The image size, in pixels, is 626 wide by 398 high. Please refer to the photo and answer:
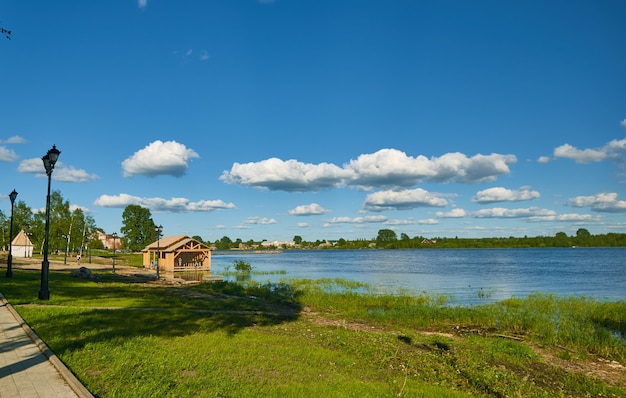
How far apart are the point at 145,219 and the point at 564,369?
388 feet

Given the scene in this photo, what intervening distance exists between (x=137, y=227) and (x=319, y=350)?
11659 centimetres

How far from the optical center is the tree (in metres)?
115

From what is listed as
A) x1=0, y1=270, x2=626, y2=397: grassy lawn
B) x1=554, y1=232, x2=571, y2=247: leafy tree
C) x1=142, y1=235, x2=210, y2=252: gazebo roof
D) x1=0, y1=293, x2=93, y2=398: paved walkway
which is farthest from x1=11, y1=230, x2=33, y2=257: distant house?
x1=554, y1=232, x2=571, y2=247: leafy tree

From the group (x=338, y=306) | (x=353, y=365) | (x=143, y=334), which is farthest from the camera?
(x=338, y=306)

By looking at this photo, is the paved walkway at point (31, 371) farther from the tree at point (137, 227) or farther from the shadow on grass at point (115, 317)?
the tree at point (137, 227)

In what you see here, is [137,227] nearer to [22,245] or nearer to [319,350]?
[22,245]

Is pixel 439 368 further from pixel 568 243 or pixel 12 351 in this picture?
pixel 568 243

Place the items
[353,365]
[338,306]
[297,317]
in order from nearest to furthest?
[353,365] → [297,317] → [338,306]

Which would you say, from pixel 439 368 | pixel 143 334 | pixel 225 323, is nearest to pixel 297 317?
pixel 225 323

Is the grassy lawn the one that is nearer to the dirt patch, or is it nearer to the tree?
the dirt patch

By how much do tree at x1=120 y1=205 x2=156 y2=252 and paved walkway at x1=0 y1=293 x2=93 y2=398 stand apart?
111341 mm

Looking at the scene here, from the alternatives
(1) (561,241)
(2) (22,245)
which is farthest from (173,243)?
(1) (561,241)

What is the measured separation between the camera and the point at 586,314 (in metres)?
20.6

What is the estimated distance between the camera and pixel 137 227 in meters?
117
